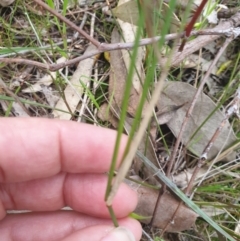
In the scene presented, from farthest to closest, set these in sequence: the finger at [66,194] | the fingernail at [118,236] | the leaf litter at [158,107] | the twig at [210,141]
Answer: the leaf litter at [158,107] → the twig at [210,141] → the finger at [66,194] → the fingernail at [118,236]

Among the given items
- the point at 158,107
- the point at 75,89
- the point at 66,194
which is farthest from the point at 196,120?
the point at 66,194

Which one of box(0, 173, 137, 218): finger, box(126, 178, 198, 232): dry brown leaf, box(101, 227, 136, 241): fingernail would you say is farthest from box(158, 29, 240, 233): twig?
box(101, 227, 136, 241): fingernail

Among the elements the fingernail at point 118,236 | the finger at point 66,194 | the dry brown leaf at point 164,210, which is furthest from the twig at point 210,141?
the fingernail at point 118,236

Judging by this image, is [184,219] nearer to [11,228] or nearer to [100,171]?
[100,171]

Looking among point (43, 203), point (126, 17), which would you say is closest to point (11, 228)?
point (43, 203)

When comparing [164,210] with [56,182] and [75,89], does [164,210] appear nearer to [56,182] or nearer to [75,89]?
[56,182]

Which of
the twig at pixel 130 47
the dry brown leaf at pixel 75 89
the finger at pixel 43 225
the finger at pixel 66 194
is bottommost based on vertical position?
the finger at pixel 43 225

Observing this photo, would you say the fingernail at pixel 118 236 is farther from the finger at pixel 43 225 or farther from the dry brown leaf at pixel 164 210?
the dry brown leaf at pixel 164 210
